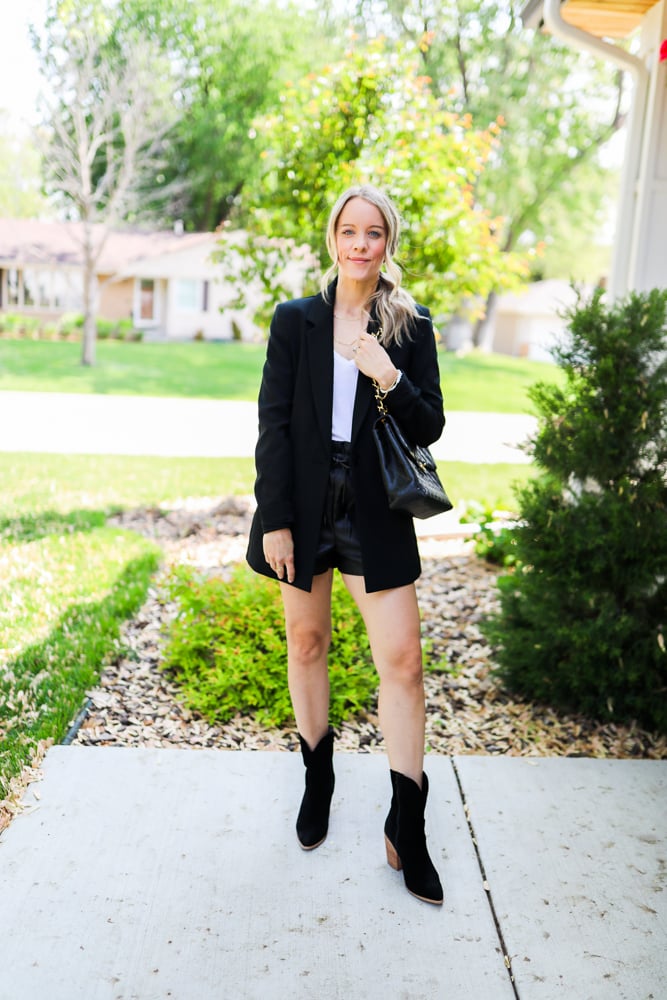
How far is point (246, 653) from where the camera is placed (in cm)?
390

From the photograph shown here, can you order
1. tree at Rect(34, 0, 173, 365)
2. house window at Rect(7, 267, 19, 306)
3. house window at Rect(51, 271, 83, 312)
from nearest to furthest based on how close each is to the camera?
tree at Rect(34, 0, 173, 365) < house window at Rect(51, 271, 83, 312) < house window at Rect(7, 267, 19, 306)

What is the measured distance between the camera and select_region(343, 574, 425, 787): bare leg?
257 cm

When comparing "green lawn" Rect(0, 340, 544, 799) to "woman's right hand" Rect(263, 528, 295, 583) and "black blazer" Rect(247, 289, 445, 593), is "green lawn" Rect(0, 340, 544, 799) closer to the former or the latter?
"woman's right hand" Rect(263, 528, 295, 583)

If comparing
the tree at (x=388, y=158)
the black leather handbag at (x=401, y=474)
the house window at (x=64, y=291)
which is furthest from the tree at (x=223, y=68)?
the black leather handbag at (x=401, y=474)

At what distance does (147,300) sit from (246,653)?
31600 millimetres

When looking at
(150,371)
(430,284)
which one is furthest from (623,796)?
(150,371)

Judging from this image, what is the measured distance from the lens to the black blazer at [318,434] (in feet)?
8.42

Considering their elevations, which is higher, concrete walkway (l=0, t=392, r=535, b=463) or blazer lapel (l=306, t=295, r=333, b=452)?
blazer lapel (l=306, t=295, r=333, b=452)

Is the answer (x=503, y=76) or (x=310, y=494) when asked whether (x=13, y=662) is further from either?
(x=503, y=76)

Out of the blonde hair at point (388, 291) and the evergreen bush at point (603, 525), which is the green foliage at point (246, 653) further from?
the blonde hair at point (388, 291)

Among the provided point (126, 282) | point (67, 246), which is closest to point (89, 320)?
point (126, 282)

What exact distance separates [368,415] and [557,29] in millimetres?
3307

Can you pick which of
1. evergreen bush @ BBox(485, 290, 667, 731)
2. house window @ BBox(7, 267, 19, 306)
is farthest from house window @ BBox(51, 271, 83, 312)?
evergreen bush @ BBox(485, 290, 667, 731)

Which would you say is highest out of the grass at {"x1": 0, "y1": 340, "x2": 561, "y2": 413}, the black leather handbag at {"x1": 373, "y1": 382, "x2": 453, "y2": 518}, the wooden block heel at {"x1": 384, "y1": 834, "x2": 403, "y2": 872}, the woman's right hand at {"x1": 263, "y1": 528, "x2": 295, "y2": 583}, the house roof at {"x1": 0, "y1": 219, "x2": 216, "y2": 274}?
the house roof at {"x1": 0, "y1": 219, "x2": 216, "y2": 274}
